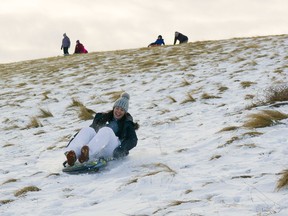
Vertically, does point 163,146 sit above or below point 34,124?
below

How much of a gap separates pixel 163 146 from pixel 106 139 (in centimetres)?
105

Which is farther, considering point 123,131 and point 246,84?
point 246,84

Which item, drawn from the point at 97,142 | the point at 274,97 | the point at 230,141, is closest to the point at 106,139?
the point at 97,142

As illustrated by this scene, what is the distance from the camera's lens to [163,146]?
6531mm

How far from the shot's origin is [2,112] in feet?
36.7

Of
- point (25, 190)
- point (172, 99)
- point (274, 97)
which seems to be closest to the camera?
point (25, 190)

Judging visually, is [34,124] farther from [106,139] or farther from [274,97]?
[274,97]

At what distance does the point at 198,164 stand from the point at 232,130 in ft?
4.48

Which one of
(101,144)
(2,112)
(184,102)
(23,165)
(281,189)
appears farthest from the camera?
(2,112)

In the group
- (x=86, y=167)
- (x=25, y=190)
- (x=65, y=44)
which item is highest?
(x=65, y=44)

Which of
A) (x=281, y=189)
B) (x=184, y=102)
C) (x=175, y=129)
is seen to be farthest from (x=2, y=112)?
(x=281, y=189)

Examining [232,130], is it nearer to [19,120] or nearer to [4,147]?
[4,147]

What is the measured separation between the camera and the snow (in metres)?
4.19

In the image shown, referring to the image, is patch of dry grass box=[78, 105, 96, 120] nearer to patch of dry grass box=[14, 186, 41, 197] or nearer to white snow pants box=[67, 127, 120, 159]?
white snow pants box=[67, 127, 120, 159]
